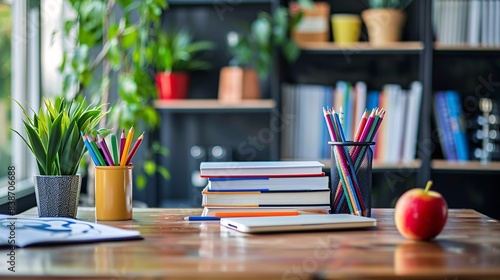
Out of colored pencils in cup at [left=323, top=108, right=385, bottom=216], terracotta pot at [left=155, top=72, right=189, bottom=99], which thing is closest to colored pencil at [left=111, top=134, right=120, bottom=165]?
colored pencils in cup at [left=323, top=108, right=385, bottom=216]

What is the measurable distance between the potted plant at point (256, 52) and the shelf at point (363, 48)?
0.11 m

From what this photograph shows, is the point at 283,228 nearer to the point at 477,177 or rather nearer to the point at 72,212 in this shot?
the point at 72,212

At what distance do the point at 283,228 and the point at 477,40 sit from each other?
84.4 inches

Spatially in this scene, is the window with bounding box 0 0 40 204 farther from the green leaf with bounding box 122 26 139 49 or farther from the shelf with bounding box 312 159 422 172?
the shelf with bounding box 312 159 422 172

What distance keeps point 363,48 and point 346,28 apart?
0.12 metres

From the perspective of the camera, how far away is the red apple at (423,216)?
54.3 inches

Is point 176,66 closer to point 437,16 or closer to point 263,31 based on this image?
point 263,31

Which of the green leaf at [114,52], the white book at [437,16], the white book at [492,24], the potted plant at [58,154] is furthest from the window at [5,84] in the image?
the white book at [492,24]

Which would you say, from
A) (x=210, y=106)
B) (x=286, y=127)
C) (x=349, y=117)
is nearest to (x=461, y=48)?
(x=349, y=117)

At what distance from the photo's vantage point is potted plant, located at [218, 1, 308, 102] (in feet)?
10.7

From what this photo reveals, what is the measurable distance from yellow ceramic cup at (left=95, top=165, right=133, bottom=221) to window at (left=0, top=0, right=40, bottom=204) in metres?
1.09

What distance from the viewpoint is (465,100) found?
353 cm

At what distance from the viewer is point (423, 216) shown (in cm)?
138

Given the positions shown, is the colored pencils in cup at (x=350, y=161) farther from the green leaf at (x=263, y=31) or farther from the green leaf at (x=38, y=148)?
the green leaf at (x=263, y=31)
